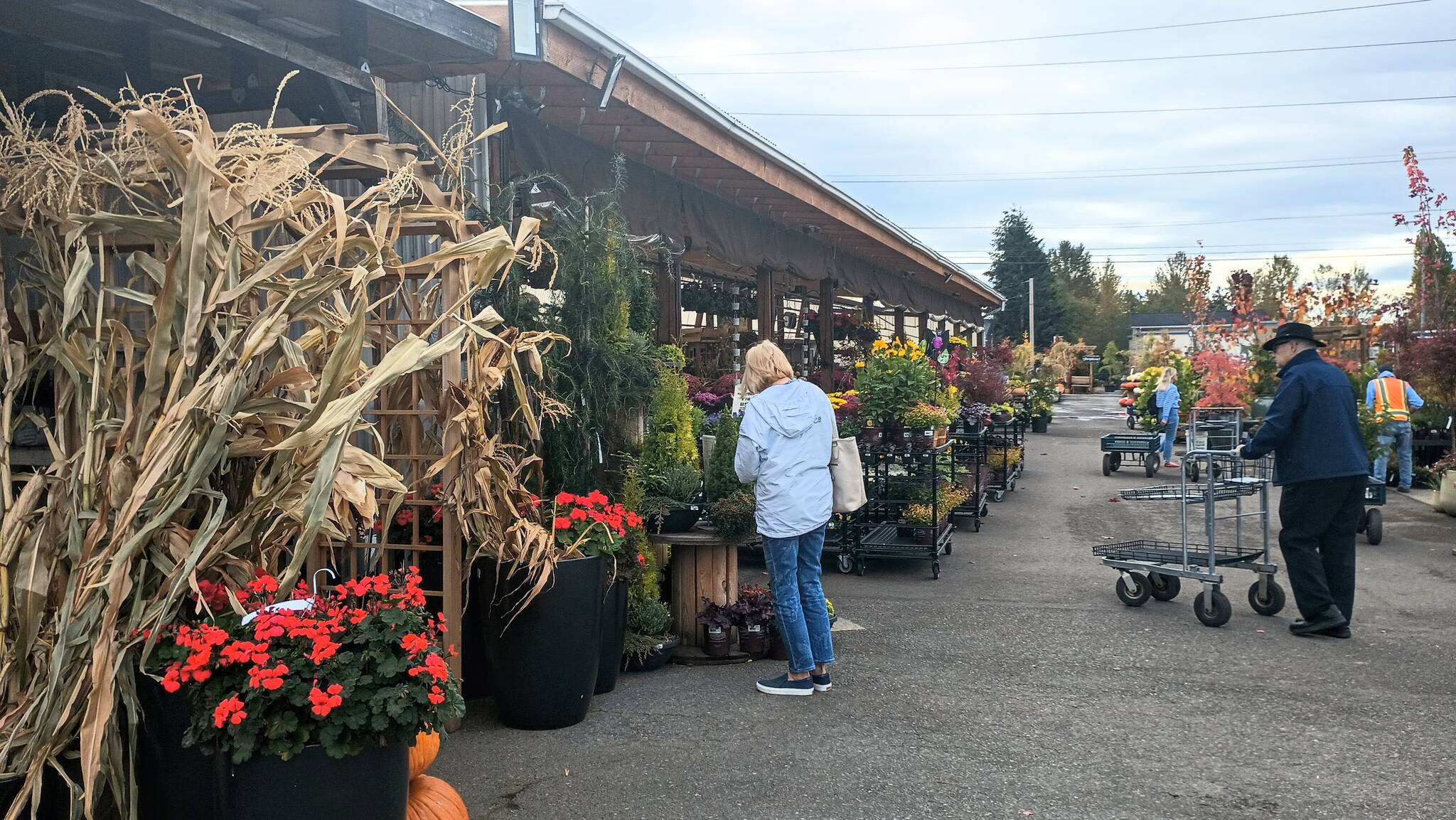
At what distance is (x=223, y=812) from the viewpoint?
2986mm

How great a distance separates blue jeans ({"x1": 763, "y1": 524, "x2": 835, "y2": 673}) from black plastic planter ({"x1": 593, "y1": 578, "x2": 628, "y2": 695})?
725 millimetres

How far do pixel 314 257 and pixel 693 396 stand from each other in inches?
224

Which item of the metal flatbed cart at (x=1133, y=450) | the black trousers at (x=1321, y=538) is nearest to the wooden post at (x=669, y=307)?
the black trousers at (x=1321, y=538)

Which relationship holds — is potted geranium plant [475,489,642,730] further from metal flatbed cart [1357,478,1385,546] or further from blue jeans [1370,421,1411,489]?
blue jeans [1370,421,1411,489]

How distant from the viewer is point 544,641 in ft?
15.4

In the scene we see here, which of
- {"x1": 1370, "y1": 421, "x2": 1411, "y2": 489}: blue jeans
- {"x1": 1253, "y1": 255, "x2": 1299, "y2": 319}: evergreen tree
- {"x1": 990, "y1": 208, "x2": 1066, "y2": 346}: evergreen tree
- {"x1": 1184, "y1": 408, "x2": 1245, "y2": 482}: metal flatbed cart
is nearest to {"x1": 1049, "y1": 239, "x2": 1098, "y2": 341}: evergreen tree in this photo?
{"x1": 990, "y1": 208, "x2": 1066, "y2": 346}: evergreen tree

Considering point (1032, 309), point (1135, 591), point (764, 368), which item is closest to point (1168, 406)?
point (1135, 591)

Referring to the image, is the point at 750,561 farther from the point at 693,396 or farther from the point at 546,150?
the point at 546,150

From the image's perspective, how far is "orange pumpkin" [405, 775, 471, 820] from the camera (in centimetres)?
358

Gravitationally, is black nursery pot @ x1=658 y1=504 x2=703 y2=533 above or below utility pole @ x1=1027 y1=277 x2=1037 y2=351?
below

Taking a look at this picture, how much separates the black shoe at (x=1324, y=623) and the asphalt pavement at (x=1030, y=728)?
0.06 meters

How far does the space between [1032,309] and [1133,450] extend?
4278 centimetres

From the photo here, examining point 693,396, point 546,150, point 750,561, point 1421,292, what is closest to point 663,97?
point 546,150

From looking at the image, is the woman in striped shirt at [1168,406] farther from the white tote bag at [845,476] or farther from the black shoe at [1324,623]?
the white tote bag at [845,476]
